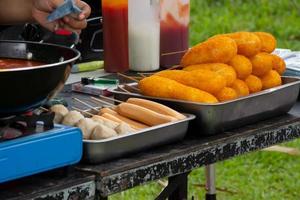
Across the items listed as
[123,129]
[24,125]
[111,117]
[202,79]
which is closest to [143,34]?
[202,79]

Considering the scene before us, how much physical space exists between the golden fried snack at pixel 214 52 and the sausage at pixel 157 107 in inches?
7.8

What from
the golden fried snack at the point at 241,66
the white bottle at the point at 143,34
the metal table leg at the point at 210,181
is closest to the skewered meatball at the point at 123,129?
the golden fried snack at the point at 241,66

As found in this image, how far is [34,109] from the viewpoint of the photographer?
1.57 meters

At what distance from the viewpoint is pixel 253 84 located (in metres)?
1.98

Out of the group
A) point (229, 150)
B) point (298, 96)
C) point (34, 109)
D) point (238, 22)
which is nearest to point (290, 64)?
point (298, 96)

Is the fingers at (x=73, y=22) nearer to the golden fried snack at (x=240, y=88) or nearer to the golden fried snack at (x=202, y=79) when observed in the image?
the golden fried snack at (x=202, y=79)

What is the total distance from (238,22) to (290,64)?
4.53 meters

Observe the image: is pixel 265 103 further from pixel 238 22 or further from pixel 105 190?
pixel 238 22

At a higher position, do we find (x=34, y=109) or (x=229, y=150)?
(x=34, y=109)

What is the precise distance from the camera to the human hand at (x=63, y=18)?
Answer: 2021 mm

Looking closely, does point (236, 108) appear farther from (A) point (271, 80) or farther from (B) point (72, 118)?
(B) point (72, 118)

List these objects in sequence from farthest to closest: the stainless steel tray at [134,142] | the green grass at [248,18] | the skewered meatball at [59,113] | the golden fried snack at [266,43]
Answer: the green grass at [248,18], the golden fried snack at [266,43], the skewered meatball at [59,113], the stainless steel tray at [134,142]

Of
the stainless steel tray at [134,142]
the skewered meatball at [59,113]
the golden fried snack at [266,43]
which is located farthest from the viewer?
the golden fried snack at [266,43]

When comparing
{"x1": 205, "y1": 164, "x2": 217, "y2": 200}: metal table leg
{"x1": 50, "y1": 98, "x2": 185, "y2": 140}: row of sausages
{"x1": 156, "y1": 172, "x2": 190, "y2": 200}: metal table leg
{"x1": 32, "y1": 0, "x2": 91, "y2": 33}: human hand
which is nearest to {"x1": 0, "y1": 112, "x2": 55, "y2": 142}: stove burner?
{"x1": 50, "y1": 98, "x2": 185, "y2": 140}: row of sausages
